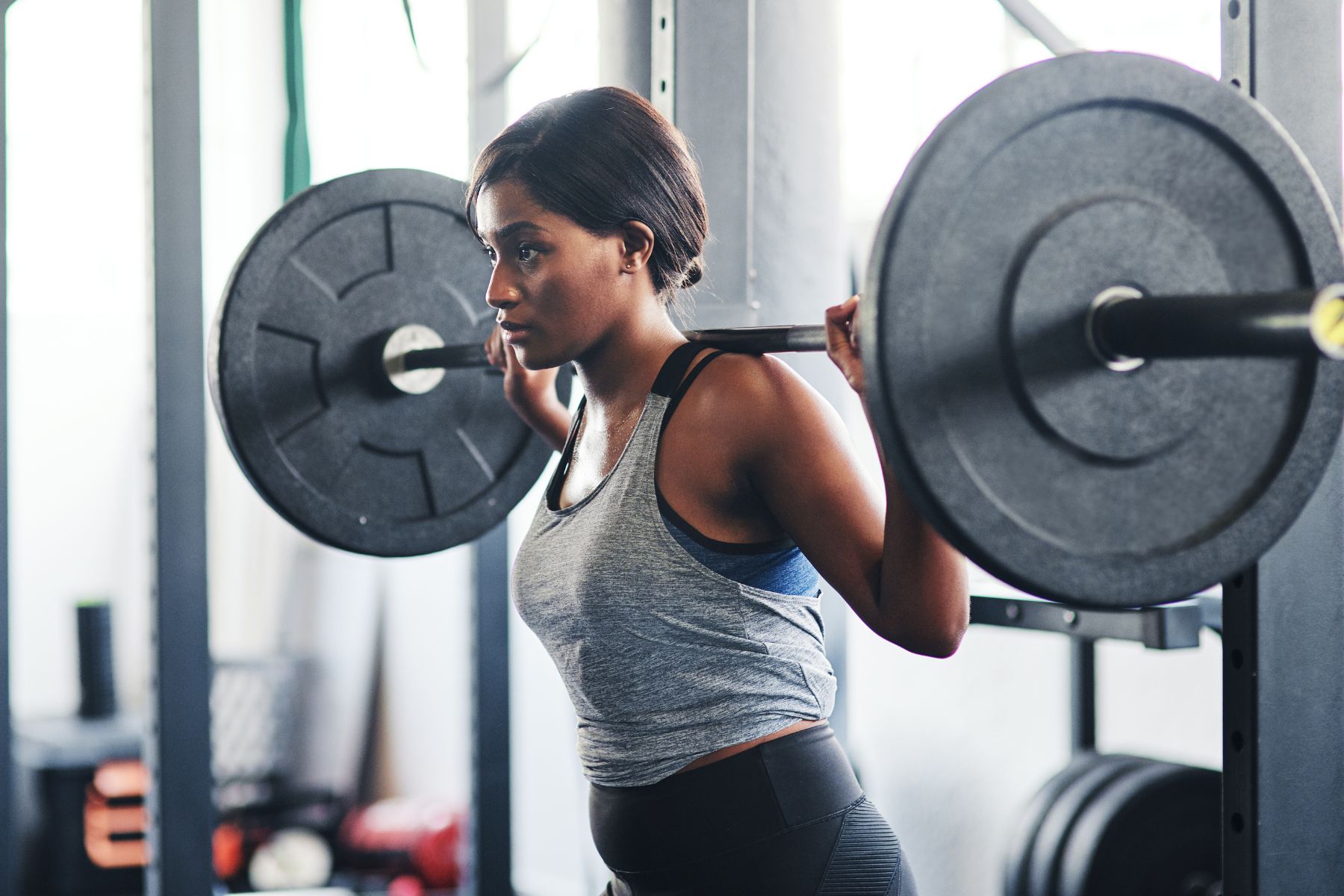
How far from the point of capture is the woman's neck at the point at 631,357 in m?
1.19

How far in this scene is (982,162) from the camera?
76 centimetres

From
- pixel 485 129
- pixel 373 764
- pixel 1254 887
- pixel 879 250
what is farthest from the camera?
pixel 373 764

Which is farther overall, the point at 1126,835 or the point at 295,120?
the point at 295,120

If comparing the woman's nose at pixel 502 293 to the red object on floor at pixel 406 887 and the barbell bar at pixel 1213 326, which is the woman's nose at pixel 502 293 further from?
the red object on floor at pixel 406 887

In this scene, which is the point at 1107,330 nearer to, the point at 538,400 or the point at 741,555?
the point at 741,555

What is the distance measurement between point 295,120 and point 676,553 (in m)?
1.61

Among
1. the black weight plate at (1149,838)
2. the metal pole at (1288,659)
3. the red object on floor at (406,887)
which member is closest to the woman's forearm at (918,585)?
the metal pole at (1288,659)

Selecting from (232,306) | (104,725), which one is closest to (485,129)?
(232,306)

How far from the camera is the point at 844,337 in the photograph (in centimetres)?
98

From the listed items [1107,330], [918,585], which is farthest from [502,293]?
[1107,330]

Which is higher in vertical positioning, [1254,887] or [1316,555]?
[1316,555]

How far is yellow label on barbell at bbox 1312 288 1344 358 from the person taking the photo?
67 cm

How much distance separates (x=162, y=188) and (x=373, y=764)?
2335 millimetres

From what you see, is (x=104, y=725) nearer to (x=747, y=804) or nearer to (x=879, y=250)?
(x=747, y=804)
